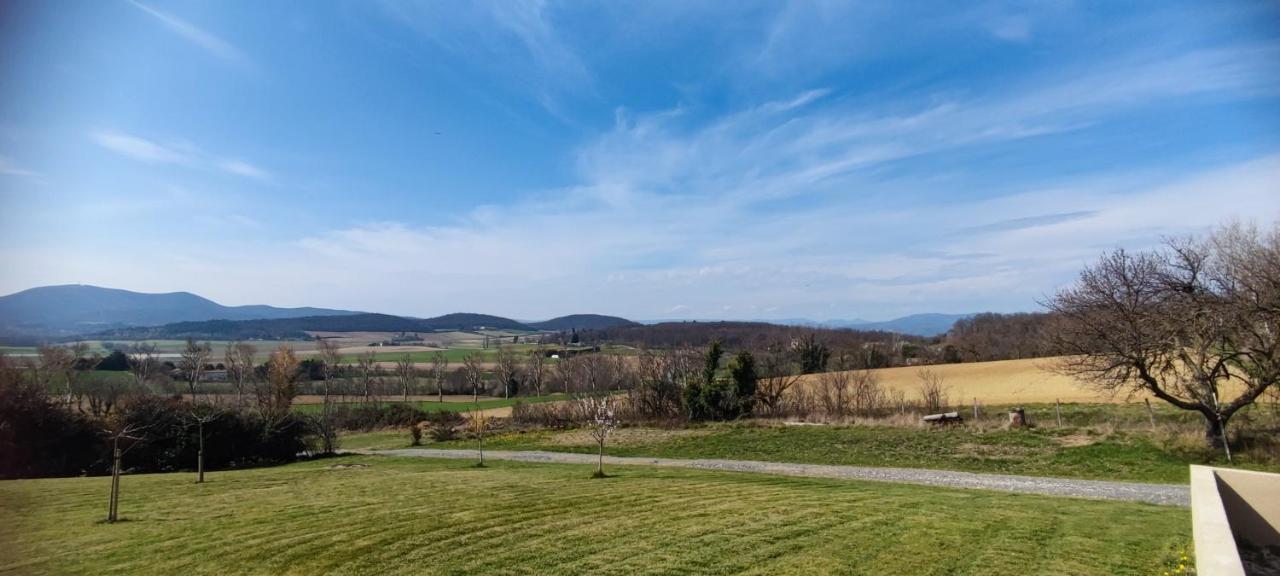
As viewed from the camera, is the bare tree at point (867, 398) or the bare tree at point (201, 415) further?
the bare tree at point (867, 398)

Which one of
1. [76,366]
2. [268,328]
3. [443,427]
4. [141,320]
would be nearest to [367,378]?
[76,366]

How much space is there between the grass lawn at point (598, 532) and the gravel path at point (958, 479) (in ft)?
6.14

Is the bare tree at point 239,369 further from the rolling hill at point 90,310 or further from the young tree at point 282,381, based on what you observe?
the rolling hill at point 90,310

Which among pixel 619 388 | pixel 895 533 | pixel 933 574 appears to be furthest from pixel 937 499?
pixel 619 388

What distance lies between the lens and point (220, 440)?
96.7 ft

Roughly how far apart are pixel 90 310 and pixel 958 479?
51917 mm

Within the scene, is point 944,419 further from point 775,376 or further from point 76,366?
point 76,366

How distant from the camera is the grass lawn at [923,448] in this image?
56.9 ft

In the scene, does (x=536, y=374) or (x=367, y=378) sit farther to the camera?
(x=536, y=374)

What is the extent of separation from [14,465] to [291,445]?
39.6 ft

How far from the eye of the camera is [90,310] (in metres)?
40.0

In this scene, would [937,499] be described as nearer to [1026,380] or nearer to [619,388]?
[1026,380]

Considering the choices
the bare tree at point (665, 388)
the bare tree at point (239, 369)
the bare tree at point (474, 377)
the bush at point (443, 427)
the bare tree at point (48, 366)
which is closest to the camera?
the bare tree at point (48, 366)

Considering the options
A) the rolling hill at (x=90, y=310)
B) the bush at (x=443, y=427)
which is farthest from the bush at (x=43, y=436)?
the bush at (x=443, y=427)
